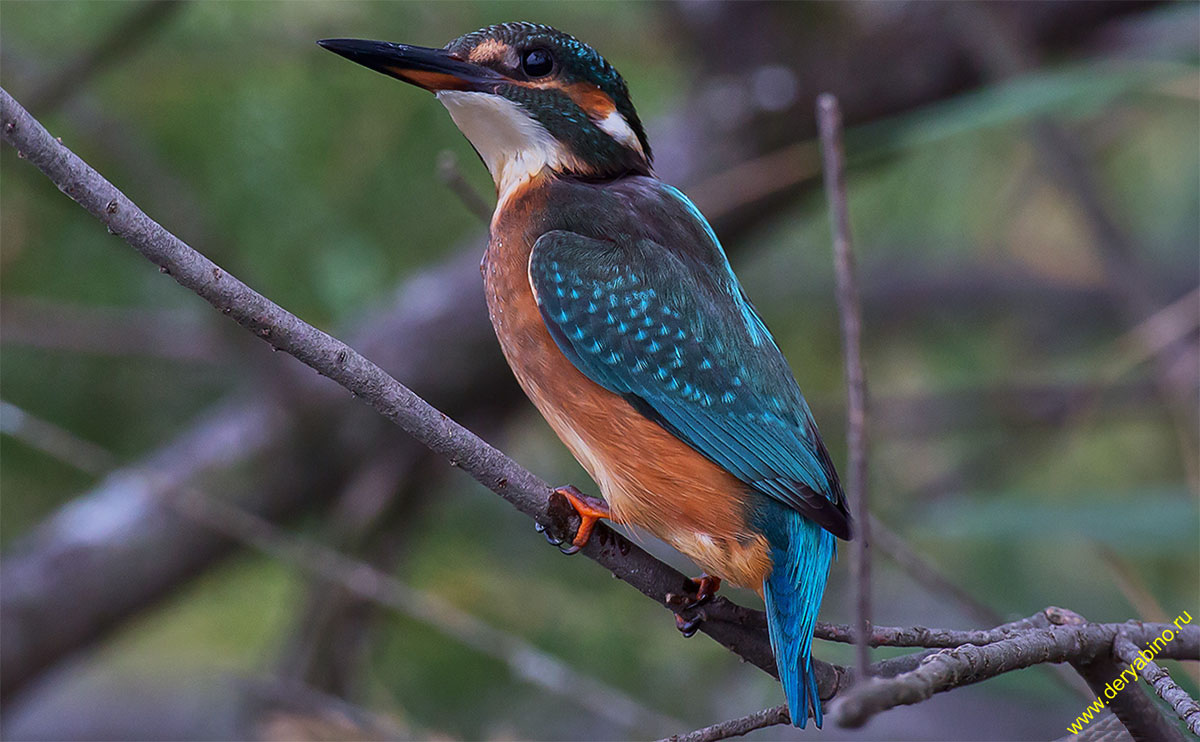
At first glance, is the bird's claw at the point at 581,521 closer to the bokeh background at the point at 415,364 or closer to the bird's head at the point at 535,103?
the bird's head at the point at 535,103

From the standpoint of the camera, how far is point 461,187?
205 cm

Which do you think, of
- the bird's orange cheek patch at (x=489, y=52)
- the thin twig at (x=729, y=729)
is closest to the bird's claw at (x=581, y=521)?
the thin twig at (x=729, y=729)

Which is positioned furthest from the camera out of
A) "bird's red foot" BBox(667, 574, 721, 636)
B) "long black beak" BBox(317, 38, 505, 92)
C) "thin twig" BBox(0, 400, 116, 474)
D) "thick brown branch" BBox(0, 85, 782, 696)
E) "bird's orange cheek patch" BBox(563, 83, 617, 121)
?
"thin twig" BBox(0, 400, 116, 474)

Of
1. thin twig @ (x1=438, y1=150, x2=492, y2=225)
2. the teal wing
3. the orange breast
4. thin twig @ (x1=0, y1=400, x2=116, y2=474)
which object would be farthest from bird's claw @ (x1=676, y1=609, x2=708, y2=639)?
thin twig @ (x1=0, y1=400, x2=116, y2=474)

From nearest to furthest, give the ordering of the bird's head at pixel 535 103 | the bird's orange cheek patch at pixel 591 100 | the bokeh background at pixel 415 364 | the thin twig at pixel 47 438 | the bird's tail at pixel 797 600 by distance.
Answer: the bird's tail at pixel 797 600
the bird's head at pixel 535 103
the bird's orange cheek patch at pixel 591 100
the thin twig at pixel 47 438
the bokeh background at pixel 415 364

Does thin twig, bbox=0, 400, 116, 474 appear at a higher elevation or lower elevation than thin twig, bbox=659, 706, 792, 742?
higher

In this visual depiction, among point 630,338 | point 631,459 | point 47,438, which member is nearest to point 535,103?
point 630,338

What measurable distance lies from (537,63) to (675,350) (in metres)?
0.57

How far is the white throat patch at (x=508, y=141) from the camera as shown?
2.02 m

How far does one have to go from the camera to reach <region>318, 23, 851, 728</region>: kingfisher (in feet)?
5.76

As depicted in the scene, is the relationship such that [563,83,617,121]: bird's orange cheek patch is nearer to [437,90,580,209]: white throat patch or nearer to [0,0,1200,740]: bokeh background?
[437,90,580,209]: white throat patch

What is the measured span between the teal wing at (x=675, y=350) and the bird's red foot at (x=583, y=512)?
183 millimetres

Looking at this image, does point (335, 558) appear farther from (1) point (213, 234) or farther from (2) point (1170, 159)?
(2) point (1170, 159)

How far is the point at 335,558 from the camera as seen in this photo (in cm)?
263
